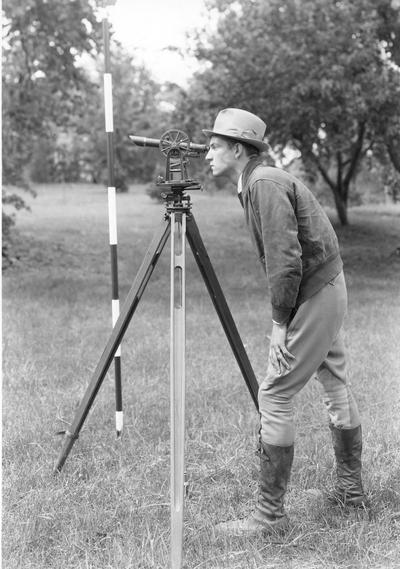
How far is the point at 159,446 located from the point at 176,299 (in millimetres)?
1478

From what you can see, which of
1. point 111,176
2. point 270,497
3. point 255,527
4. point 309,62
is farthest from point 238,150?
point 309,62

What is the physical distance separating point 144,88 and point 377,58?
21.5 meters

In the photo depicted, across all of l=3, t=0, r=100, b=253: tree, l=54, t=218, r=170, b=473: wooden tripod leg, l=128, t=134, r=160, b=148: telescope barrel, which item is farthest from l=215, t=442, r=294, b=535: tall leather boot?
l=3, t=0, r=100, b=253: tree

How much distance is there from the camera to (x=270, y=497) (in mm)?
3098

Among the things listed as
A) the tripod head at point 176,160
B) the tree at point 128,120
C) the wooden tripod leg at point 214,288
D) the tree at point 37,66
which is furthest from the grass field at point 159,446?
the tree at point 128,120

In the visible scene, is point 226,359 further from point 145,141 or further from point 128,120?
point 128,120

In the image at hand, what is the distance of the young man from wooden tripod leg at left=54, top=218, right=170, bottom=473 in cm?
55

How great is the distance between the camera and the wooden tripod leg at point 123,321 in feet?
11.3

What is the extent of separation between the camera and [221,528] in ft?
10.2

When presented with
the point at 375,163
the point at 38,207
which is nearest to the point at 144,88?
the point at 38,207

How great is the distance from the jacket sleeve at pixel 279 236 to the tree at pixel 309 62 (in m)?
8.12

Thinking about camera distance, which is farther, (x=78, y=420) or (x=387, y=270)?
(x=387, y=270)

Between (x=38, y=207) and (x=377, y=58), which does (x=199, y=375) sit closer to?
(x=377, y=58)

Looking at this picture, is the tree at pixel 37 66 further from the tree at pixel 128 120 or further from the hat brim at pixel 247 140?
the tree at pixel 128 120
